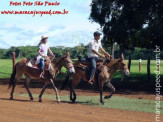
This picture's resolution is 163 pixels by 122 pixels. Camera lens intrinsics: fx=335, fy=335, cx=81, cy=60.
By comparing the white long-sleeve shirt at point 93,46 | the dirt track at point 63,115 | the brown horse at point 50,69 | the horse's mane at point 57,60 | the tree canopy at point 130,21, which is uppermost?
the tree canopy at point 130,21

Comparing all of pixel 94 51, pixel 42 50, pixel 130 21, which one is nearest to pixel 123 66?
pixel 94 51

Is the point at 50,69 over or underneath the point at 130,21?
underneath

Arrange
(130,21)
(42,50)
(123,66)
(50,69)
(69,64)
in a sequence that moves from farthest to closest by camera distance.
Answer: (130,21), (50,69), (123,66), (42,50), (69,64)

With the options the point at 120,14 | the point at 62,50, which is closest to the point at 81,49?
the point at 62,50

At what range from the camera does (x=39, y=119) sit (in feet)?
33.4

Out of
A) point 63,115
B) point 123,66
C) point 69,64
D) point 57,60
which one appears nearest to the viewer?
point 63,115

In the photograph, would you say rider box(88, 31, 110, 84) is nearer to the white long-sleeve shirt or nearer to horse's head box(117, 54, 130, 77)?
the white long-sleeve shirt

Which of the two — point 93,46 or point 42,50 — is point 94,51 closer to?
point 93,46

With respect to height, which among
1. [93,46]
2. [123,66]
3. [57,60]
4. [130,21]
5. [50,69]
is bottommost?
[50,69]

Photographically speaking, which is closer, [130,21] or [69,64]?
[69,64]

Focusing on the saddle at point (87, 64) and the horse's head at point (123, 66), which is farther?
the saddle at point (87, 64)

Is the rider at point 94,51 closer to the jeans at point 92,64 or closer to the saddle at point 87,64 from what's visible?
the jeans at point 92,64

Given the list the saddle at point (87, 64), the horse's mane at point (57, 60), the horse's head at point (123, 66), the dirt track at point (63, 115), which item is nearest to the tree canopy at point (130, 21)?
the horse's head at point (123, 66)

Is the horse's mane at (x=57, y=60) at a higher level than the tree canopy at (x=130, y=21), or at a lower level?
lower
